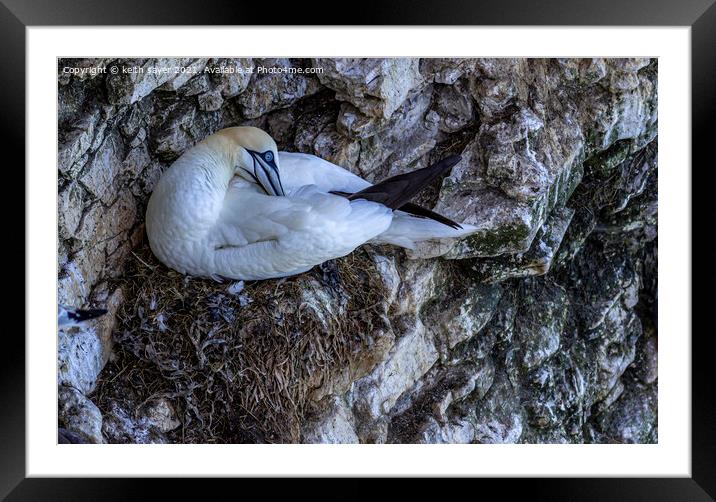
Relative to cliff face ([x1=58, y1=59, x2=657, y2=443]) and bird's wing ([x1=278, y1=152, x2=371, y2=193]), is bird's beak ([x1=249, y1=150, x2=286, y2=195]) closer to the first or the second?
bird's wing ([x1=278, y1=152, x2=371, y2=193])

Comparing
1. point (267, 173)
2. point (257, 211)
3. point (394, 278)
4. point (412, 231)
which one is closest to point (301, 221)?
point (257, 211)

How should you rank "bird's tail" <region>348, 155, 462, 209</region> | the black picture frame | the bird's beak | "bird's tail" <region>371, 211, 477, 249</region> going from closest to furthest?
the black picture frame, "bird's tail" <region>348, 155, 462, 209</region>, the bird's beak, "bird's tail" <region>371, 211, 477, 249</region>

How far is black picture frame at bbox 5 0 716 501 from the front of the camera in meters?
2.14

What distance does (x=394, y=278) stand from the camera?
271 cm

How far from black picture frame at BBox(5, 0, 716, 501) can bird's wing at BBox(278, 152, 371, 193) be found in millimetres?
479

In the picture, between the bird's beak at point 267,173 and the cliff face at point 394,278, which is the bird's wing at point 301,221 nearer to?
the bird's beak at point 267,173

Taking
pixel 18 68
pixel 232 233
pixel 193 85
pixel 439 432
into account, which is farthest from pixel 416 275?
pixel 18 68

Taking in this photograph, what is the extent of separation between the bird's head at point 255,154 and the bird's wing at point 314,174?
2.4 inches

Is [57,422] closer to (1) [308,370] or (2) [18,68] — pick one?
(1) [308,370]

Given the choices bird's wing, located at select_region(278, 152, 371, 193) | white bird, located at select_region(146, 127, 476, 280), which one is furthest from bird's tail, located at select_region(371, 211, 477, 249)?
bird's wing, located at select_region(278, 152, 371, 193)

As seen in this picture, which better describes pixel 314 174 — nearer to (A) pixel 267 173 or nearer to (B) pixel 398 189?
(A) pixel 267 173

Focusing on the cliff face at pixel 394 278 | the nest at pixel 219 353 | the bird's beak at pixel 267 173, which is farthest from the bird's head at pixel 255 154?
the nest at pixel 219 353

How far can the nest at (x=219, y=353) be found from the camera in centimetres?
230

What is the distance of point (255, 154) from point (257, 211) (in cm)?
22
